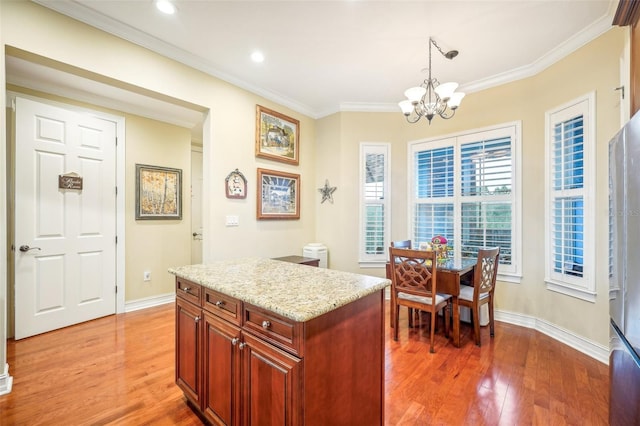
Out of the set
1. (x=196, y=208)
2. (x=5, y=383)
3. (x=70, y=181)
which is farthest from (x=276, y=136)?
(x=5, y=383)

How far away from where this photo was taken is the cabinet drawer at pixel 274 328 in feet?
3.64

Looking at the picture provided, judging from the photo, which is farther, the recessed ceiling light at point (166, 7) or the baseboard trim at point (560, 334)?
the baseboard trim at point (560, 334)

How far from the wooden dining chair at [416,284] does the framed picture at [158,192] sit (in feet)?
10.7

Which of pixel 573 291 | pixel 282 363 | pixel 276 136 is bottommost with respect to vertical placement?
pixel 573 291

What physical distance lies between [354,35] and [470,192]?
7.83ft

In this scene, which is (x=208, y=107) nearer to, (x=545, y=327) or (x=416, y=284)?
(x=416, y=284)

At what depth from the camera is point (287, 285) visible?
4.81ft

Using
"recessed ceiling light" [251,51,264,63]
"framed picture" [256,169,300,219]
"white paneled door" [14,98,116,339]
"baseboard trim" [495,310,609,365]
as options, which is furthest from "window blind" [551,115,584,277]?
"white paneled door" [14,98,116,339]

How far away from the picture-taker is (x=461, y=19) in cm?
230

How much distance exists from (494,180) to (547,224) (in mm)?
742

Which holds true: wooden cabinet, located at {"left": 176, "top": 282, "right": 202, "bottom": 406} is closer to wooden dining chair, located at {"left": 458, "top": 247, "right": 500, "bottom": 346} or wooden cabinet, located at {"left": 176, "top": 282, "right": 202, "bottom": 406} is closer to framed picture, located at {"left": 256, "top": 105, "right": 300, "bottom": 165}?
framed picture, located at {"left": 256, "top": 105, "right": 300, "bottom": 165}

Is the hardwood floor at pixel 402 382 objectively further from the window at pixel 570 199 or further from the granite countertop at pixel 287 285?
the granite countertop at pixel 287 285

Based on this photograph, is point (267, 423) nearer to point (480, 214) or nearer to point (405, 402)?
point (405, 402)

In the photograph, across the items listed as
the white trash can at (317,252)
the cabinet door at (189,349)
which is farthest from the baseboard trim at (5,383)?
the white trash can at (317,252)
